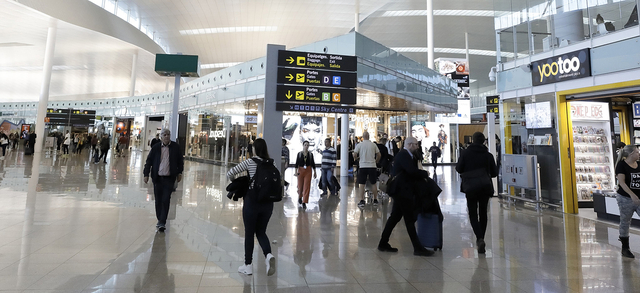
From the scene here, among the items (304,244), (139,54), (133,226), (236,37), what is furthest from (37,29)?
(304,244)

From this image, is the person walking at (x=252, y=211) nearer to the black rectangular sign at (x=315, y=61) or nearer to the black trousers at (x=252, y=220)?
the black trousers at (x=252, y=220)

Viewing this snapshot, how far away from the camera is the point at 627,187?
4.29 metres

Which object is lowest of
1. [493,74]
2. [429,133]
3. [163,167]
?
[163,167]

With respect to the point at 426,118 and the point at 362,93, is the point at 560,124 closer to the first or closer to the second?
the point at 362,93

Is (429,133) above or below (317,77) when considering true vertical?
above

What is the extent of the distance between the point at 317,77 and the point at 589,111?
6864mm

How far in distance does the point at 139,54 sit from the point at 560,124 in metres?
37.4

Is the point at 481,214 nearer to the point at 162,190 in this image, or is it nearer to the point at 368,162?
the point at 368,162

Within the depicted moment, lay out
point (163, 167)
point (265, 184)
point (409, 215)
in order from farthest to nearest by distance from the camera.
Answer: point (163, 167)
point (409, 215)
point (265, 184)

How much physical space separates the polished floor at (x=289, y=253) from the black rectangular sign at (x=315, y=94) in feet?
9.38

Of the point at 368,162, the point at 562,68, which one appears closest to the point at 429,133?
the point at 562,68

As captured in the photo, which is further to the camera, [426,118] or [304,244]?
[426,118]

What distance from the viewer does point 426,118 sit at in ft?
81.3

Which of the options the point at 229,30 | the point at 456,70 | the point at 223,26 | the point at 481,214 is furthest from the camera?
the point at 229,30
